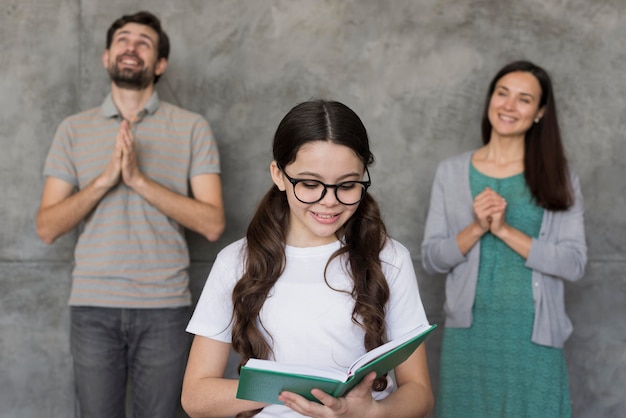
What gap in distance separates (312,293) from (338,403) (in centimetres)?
33

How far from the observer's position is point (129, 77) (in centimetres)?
322

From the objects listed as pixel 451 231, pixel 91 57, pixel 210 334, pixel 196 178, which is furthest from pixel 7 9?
pixel 210 334

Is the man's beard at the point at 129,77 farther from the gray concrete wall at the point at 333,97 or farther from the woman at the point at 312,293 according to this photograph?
the woman at the point at 312,293

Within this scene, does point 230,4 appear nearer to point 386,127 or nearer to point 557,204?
point 386,127

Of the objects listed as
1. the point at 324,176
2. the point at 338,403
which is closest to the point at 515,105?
the point at 324,176

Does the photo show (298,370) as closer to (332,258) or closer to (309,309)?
(309,309)

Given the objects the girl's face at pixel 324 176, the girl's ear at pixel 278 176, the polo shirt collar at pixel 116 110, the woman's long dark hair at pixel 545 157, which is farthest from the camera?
the polo shirt collar at pixel 116 110

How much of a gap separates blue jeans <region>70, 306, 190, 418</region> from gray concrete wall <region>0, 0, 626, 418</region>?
0.76m

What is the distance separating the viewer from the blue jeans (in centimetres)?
307

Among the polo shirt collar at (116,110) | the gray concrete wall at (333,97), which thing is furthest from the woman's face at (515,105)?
the polo shirt collar at (116,110)

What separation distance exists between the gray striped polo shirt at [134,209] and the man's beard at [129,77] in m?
0.08

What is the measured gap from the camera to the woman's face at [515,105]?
322 cm

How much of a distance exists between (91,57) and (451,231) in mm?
1884

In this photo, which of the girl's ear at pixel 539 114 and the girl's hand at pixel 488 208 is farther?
the girl's ear at pixel 539 114
